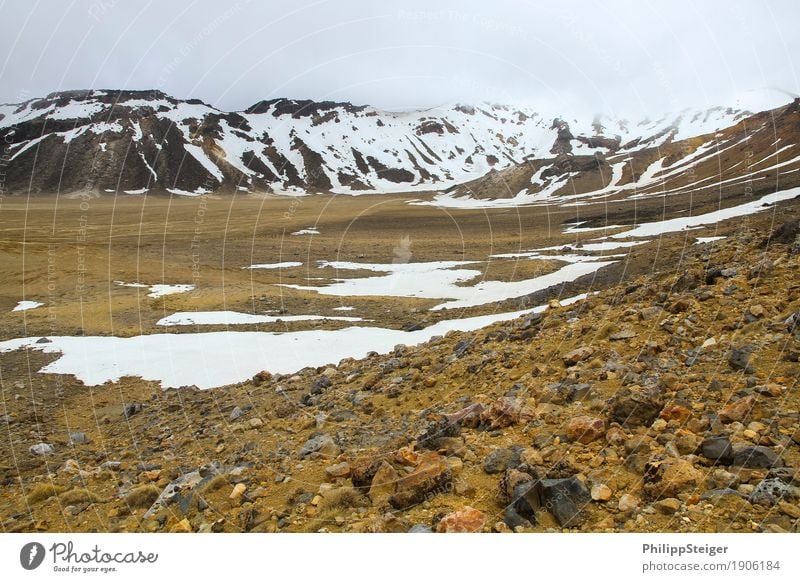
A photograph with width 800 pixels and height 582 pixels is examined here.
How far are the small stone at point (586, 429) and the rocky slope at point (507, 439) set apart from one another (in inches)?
1.0

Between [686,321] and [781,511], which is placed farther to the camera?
[686,321]

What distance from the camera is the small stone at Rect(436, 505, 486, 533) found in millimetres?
4688

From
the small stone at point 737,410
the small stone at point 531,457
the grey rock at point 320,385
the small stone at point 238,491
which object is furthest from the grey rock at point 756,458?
the grey rock at point 320,385

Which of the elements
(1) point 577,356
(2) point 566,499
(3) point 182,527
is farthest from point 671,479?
(3) point 182,527

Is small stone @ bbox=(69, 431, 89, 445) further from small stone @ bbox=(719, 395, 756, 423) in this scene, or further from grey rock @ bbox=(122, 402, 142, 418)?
small stone @ bbox=(719, 395, 756, 423)

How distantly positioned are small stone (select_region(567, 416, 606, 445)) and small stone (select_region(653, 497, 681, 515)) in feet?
4.29

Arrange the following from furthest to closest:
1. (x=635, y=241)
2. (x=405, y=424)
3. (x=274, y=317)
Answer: (x=635, y=241), (x=274, y=317), (x=405, y=424)

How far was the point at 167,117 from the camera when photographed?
197625 mm

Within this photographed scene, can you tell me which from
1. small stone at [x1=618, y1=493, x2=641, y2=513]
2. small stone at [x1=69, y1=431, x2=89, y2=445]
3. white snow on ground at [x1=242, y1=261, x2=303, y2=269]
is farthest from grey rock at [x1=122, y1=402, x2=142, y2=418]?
white snow on ground at [x1=242, y1=261, x2=303, y2=269]

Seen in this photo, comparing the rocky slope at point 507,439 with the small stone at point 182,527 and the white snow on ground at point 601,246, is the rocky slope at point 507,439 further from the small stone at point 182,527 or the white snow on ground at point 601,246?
the white snow on ground at point 601,246

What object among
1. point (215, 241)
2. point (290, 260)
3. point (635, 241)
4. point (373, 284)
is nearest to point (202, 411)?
point (373, 284)

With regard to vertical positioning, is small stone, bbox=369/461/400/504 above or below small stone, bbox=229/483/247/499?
Answer: above

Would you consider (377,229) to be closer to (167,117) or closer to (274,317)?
(274,317)

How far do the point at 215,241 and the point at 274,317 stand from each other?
154 ft
